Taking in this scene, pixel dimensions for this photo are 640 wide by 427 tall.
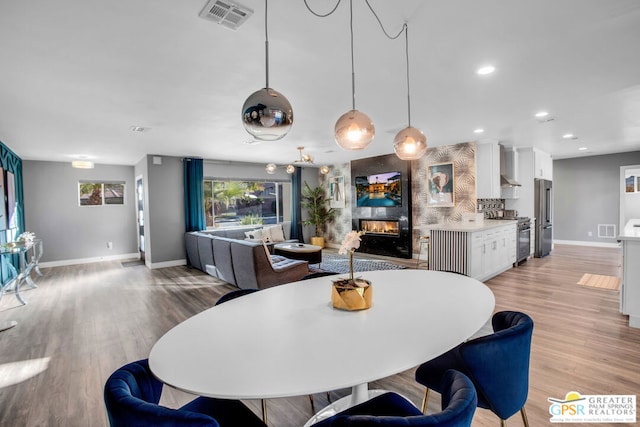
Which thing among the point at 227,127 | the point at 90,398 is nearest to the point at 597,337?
the point at 90,398

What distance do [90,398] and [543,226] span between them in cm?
833

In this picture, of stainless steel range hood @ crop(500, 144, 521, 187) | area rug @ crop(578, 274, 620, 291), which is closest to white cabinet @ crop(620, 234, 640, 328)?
area rug @ crop(578, 274, 620, 291)

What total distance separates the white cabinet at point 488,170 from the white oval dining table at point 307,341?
4.64 m

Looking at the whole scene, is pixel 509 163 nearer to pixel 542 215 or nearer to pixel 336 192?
pixel 542 215

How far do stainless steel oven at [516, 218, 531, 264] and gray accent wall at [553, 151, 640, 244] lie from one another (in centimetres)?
316

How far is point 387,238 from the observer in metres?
7.59

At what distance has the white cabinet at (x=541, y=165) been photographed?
6.83 m

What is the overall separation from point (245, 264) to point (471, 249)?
3378 millimetres

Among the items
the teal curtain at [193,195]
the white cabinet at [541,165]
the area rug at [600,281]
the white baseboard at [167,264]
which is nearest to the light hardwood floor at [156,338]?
the area rug at [600,281]

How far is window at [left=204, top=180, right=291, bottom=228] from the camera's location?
8.15m

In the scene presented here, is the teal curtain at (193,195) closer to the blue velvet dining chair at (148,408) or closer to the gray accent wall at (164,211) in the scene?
the gray accent wall at (164,211)

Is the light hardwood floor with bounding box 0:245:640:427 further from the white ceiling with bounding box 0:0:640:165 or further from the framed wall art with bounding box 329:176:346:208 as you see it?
the framed wall art with bounding box 329:176:346:208

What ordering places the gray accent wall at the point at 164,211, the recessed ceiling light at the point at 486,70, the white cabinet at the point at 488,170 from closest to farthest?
the recessed ceiling light at the point at 486,70 → the white cabinet at the point at 488,170 → the gray accent wall at the point at 164,211

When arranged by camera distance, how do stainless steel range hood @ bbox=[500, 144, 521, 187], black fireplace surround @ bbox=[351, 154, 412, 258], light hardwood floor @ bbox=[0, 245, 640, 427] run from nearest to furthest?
light hardwood floor @ bbox=[0, 245, 640, 427] → stainless steel range hood @ bbox=[500, 144, 521, 187] → black fireplace surround @ bbox=[351, 154, 412, 258]
